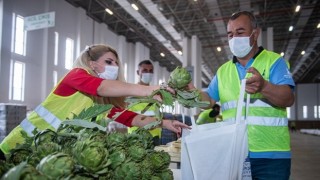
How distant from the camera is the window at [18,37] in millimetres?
10680

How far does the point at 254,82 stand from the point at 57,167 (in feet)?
3.37

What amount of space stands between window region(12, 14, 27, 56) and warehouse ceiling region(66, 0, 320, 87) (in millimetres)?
3444

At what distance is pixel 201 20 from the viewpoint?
51.9 feet

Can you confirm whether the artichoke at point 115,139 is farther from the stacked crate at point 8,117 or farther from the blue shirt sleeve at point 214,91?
the stacked crate at point 8,117

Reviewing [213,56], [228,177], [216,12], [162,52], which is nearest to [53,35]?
[216,12]

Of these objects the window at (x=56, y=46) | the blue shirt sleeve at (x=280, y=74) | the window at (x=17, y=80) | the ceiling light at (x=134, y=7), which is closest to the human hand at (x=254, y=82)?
the blue shirt sleeve at (x=280, y=74)

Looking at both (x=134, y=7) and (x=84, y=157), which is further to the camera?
(x=134, y=7)

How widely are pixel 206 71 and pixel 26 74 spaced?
19600 mm

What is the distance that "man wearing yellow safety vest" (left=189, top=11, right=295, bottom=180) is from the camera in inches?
67.8

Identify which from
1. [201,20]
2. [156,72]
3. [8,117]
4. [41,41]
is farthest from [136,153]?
[156,72]

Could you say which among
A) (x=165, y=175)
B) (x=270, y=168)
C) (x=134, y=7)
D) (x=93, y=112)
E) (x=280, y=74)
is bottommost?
(x=270, y=168)

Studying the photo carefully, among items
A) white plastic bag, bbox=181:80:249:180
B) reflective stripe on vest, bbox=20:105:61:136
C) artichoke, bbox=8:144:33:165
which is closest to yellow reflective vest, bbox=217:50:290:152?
white plastic bag, bbox=181:80:249:180

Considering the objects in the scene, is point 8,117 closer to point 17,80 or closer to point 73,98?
point 17,80

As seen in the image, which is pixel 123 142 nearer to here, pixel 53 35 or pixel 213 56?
pixel 53 35
